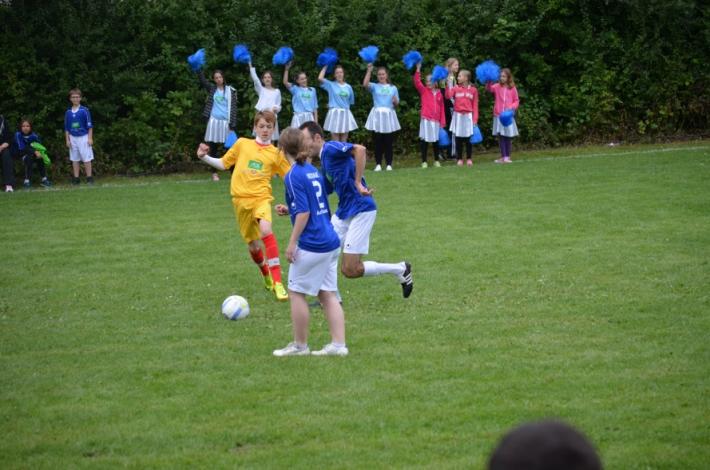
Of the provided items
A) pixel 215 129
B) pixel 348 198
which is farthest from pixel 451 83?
pixel 348 198

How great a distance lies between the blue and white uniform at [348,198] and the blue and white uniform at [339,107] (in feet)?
37.3

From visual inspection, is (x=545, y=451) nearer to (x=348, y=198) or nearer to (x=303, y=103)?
(x=348, y=198)

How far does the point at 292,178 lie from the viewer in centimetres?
767

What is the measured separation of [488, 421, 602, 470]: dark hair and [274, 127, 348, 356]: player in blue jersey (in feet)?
17.3

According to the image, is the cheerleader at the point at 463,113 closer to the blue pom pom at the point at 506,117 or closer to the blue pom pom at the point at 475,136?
the blue pom pom at the point at 475,136

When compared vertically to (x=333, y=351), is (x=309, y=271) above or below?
above

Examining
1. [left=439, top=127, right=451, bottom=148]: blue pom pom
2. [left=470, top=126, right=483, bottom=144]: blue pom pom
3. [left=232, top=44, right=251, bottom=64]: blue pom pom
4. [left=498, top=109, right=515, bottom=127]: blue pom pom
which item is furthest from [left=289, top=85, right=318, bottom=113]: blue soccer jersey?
[left=498, top=109, right=515, bottom=127]: blue pom pom

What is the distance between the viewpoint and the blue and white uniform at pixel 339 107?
2059 centimetres

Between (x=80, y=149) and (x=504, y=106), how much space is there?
339 inches

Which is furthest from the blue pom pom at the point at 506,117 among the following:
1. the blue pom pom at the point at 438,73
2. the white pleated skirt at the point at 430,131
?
the blue pom pom at the point at 438,73

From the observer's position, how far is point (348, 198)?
9438mm

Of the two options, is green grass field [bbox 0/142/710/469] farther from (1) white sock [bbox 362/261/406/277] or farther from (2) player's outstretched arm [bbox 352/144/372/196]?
(2) player's outstretched arm [bbox 352/144/372/196]

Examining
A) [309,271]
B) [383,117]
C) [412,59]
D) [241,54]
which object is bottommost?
[309,271]

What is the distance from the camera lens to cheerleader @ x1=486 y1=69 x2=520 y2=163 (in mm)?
20844
